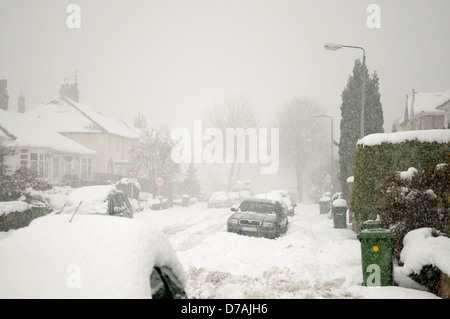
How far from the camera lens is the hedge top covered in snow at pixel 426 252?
6.61 metres

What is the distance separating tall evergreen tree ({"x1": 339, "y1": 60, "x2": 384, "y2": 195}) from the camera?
81.9ft

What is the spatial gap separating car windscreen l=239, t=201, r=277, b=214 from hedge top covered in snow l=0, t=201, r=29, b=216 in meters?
9.27

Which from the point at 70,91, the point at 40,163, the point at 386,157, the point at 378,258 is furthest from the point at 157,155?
the point at 378,258

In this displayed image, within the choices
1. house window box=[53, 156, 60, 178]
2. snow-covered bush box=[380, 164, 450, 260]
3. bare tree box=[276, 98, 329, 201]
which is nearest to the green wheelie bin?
snow-covered bush box=[380, 164, 450, 260]

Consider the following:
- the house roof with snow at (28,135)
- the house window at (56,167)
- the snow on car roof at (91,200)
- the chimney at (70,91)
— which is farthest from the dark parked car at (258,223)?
the chimney at (70,91)

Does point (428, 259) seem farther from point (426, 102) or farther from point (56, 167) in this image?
point (426, 102)

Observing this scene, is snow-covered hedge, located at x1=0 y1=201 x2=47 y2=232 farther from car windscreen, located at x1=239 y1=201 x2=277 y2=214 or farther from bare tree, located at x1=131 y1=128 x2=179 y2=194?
bare tree, located at x1=131 y1=128 x2=179 y2=194

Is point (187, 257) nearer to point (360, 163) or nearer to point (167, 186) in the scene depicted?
point (360, 163)

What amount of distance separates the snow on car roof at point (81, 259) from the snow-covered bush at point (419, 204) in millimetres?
7269

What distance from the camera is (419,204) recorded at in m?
9.14

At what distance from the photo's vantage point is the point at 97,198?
11.7 m

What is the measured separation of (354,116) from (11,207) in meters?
22.1

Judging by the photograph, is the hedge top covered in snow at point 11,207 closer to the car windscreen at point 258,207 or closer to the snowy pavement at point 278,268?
the snowy pavement at point 278,268
